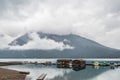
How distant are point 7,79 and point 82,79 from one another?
27186mm

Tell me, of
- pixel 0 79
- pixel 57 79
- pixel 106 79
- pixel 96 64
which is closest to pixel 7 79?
pixel 0 79

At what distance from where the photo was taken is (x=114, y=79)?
79875mm

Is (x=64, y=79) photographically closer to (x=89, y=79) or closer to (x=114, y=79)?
(x=89, y=79)

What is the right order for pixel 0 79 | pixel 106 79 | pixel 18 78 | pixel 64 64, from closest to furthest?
pixel 0 79 < pixel 18 78 < pixel 106 79 < pixel 64 64

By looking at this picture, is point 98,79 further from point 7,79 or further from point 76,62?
point 76,62

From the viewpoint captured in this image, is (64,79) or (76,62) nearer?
(64,79)

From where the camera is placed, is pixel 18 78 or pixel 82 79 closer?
pixel 18 78

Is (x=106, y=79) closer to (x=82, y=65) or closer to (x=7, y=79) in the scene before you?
(x=7, y=79)

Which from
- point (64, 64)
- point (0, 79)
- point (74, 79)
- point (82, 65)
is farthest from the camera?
point (64, 64)

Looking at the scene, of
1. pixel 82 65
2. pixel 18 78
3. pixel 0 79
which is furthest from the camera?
pixel 82 65

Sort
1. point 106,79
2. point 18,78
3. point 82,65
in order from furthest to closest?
point 82,65 → point 106,79 → point 18,78

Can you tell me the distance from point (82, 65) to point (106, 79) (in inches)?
2647

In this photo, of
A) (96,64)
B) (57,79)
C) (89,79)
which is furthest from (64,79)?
(96,64)

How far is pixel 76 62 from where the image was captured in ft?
517
